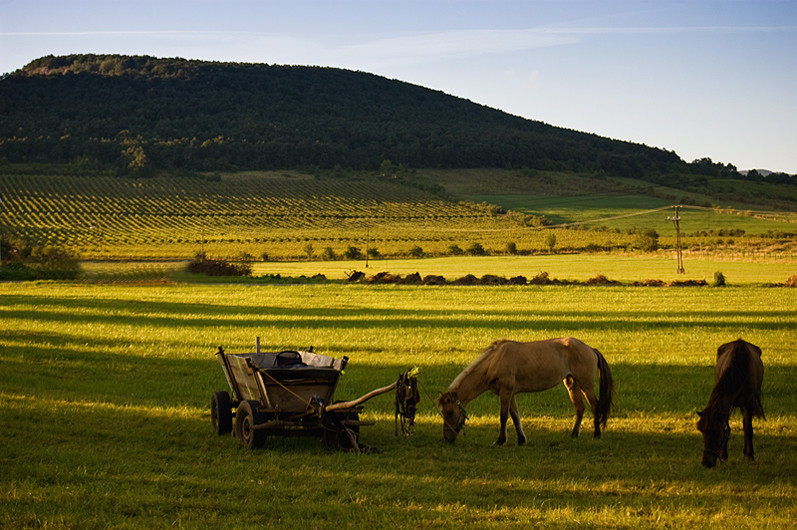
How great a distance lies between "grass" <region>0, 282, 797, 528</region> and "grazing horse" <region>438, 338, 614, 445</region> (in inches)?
13.2

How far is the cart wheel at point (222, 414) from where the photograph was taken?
38.8ft

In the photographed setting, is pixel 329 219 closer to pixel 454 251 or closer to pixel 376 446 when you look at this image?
pixel 454 251

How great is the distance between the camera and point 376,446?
1130cm

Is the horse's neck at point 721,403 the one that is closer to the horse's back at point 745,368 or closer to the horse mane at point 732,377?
the horse mane at point 732,377

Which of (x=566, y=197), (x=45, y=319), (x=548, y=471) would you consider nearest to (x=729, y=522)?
(x=548, y=471)

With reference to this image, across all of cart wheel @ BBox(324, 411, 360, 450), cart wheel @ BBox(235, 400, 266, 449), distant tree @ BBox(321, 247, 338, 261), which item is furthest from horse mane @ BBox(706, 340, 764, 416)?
distant tree @ BBox(321, 247, 338, 261)

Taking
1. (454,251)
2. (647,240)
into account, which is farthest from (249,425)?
(647,240)

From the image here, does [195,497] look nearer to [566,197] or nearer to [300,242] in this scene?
[300,242]

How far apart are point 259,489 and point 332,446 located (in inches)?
93.5

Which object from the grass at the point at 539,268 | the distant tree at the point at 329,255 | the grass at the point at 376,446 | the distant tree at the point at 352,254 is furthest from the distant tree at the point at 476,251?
the grass at the point at 376,446

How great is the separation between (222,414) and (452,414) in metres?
3.16

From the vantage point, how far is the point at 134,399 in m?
14.7

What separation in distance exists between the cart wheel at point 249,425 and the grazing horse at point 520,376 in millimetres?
2332

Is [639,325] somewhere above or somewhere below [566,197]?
below
